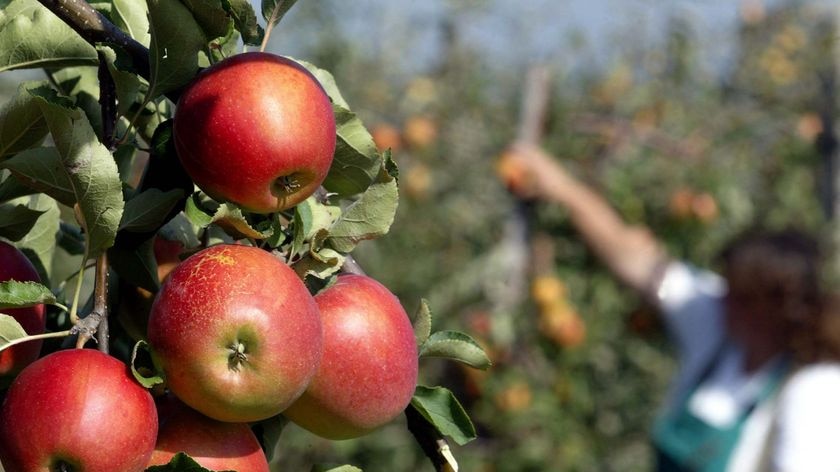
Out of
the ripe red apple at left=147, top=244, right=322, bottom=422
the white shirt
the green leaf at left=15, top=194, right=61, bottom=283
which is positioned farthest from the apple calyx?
the white shirt

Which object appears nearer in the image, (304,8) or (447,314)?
(447,314)

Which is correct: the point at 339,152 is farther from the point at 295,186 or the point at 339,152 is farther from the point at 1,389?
the point at 1,389

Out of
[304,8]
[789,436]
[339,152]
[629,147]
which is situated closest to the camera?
[339,152]

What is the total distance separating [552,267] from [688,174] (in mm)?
587

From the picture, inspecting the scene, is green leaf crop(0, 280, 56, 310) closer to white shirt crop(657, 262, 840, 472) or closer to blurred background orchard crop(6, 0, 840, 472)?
white shirt crop(657, 262, 840, 472)

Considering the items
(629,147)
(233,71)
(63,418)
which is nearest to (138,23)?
(233,71)

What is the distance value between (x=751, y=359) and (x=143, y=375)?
2.05m

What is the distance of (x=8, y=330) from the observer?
0.48 meters

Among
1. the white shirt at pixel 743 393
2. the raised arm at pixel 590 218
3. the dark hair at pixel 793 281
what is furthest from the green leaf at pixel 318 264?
the raised arm at pixel 590 218

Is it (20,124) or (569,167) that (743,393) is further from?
(20,124)

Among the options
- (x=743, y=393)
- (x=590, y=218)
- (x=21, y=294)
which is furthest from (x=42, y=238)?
(x=590, y=218)

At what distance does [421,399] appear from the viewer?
0.59 meters

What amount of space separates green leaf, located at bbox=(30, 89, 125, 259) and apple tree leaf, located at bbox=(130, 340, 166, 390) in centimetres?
5

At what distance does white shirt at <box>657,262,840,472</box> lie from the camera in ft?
6.49
